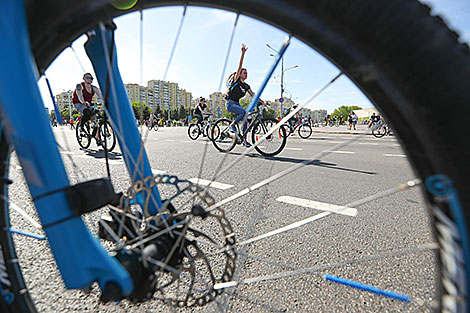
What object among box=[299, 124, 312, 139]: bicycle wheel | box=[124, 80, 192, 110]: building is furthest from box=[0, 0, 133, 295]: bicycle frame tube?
box=[299, 124, 312, 139]: bicycle wheel

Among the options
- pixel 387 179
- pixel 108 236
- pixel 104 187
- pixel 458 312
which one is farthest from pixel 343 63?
pixel 387 179

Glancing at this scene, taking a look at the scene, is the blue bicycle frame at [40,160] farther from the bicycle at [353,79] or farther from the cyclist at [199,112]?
the cyclist at [199,112]

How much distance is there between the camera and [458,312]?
0.44 m

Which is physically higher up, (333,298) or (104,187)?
(104,187)

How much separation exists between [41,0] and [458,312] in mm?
1071

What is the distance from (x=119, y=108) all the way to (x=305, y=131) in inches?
427

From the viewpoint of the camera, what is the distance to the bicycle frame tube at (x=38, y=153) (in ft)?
1.70

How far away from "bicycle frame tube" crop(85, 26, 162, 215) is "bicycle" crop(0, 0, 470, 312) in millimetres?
109

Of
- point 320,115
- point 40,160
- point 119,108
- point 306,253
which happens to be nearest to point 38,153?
point 40,160

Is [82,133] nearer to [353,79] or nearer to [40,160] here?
[40,160]

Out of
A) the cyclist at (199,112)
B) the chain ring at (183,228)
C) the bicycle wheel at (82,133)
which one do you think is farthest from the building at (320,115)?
Answer: the chain ring at (183,228)

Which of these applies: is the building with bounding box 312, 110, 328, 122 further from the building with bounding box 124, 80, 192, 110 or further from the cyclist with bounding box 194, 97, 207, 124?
the building with bounding box 124, 80, 192, 110

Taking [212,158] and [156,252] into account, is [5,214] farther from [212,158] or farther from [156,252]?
[212,158]

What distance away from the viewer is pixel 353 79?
1.78 feet
